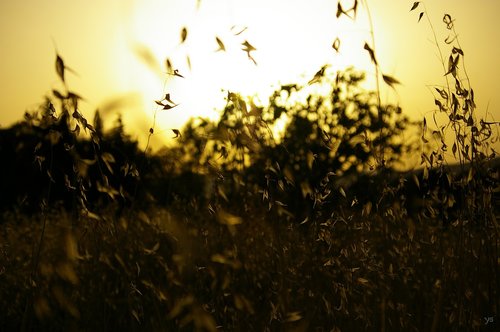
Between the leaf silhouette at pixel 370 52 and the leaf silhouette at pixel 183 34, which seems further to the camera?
the leaf silhouette at pixel 183 34

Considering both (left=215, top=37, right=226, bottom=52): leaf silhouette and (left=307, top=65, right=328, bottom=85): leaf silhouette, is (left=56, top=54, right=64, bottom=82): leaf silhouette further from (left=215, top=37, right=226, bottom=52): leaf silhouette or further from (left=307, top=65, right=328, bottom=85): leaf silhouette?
(left=307, top=65, right=328, bottom=85): leaf silhouette

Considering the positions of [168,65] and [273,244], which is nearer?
[168,65]

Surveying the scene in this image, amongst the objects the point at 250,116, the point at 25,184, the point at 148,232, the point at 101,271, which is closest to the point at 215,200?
→ the point at 250,116

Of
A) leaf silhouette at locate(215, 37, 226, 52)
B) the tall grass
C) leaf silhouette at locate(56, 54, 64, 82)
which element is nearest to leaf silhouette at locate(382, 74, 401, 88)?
the tall grass

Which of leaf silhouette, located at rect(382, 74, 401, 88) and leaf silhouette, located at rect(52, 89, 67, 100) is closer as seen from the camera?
leaf silhouette, located at rect(52, 89, 67, 100)

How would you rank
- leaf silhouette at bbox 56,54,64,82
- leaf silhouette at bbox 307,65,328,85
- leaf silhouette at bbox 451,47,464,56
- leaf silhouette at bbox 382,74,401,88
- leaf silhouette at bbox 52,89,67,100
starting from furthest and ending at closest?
leaf silhouette at bbox 451,47,464,56, leaf silhouette at bbox 307,65,328,85, leaf silhouette at bbox 382,74,401,88, leaf silhouette at bbox 52,89,67,100, leaf silhouette at bbox 56,54,64,82

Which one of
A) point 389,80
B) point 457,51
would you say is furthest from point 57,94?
point 457,51

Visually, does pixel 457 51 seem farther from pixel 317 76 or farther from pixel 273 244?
pixel 273 244

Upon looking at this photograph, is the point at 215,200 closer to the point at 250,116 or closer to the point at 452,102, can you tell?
the point at 250,116

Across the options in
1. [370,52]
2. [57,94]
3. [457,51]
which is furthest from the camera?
[457,51]

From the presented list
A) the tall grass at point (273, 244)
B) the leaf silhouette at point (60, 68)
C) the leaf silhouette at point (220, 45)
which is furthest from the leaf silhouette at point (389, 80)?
the leaf silhouette at point (60, 68)

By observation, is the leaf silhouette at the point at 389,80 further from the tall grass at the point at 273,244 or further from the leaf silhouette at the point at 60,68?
the leaf silhouette at the point at 60,68
